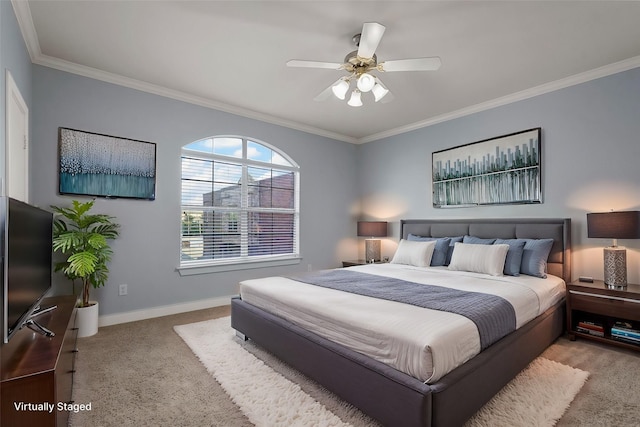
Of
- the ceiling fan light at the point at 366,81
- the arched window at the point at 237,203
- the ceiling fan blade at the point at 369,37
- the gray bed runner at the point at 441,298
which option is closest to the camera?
the gray bed runner at the point at 441,298

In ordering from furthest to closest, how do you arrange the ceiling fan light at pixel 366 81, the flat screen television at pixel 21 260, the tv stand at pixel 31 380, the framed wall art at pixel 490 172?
the framed wall art at pixel 490 172, the ceiling fan light at pixel 366 81, the flat screen television at pixel 21 260, the tv stand at pixel 31 380

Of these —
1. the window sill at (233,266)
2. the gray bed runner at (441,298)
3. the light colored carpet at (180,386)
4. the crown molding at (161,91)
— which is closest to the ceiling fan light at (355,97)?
the gray bed runner at (441,298)

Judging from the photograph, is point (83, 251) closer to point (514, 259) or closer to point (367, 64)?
point (367, 64)

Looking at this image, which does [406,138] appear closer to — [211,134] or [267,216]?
[267,216]

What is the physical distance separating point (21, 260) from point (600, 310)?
170 inches

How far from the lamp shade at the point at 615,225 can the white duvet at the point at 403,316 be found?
621 mm

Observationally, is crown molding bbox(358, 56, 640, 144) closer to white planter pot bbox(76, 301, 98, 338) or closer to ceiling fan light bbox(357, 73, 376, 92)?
ceiling fan light bbox(357, 73, 376, 92)

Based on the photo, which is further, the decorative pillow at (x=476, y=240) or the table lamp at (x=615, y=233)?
the decorative pillow at (x=476, y=240)

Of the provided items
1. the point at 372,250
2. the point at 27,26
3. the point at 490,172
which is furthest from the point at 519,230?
the point at 27,26

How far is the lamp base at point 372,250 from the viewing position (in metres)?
5.13

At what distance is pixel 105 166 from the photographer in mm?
3354

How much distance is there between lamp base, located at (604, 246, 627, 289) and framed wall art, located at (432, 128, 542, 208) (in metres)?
0.92

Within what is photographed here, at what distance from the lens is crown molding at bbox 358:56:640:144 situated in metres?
3.06

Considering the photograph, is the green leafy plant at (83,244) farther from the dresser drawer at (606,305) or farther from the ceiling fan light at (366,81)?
the dresser drawer at (606,305)
